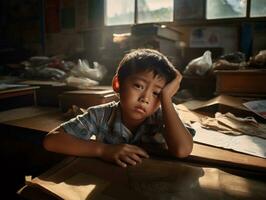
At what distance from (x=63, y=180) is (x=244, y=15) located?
2.24 m

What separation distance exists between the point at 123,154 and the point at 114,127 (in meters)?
0.19

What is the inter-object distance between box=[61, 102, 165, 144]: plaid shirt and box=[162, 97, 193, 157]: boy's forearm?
103 mm

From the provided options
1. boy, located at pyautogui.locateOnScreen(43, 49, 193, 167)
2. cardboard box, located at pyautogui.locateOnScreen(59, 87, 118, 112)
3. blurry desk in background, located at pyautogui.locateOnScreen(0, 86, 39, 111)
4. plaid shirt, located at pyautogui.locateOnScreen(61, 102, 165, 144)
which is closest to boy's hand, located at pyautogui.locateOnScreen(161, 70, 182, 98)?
boy, located at pyautogui.locateOnScreen(43, 49, 193, 167)

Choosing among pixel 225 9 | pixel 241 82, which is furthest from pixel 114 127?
pixel 225 9

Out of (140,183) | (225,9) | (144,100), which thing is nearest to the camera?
(140,183)

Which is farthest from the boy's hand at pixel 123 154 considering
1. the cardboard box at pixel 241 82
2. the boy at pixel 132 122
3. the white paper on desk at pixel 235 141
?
the cardboard box at pixel 241 82

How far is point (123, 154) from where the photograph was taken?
0.90m

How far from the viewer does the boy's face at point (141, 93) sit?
99 cm

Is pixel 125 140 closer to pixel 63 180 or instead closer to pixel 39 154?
pixel 63 180

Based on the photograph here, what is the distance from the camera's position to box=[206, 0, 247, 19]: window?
2.44 meters

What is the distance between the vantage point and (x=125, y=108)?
104 centimetres

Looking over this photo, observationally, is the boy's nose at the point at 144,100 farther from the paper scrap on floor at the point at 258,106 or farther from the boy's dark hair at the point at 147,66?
the paper scrap on floor at the point at 258,106

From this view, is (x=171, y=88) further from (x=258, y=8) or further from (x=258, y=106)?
(x=258, y=8)

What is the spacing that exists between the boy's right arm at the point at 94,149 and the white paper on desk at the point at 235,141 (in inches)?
14.9
